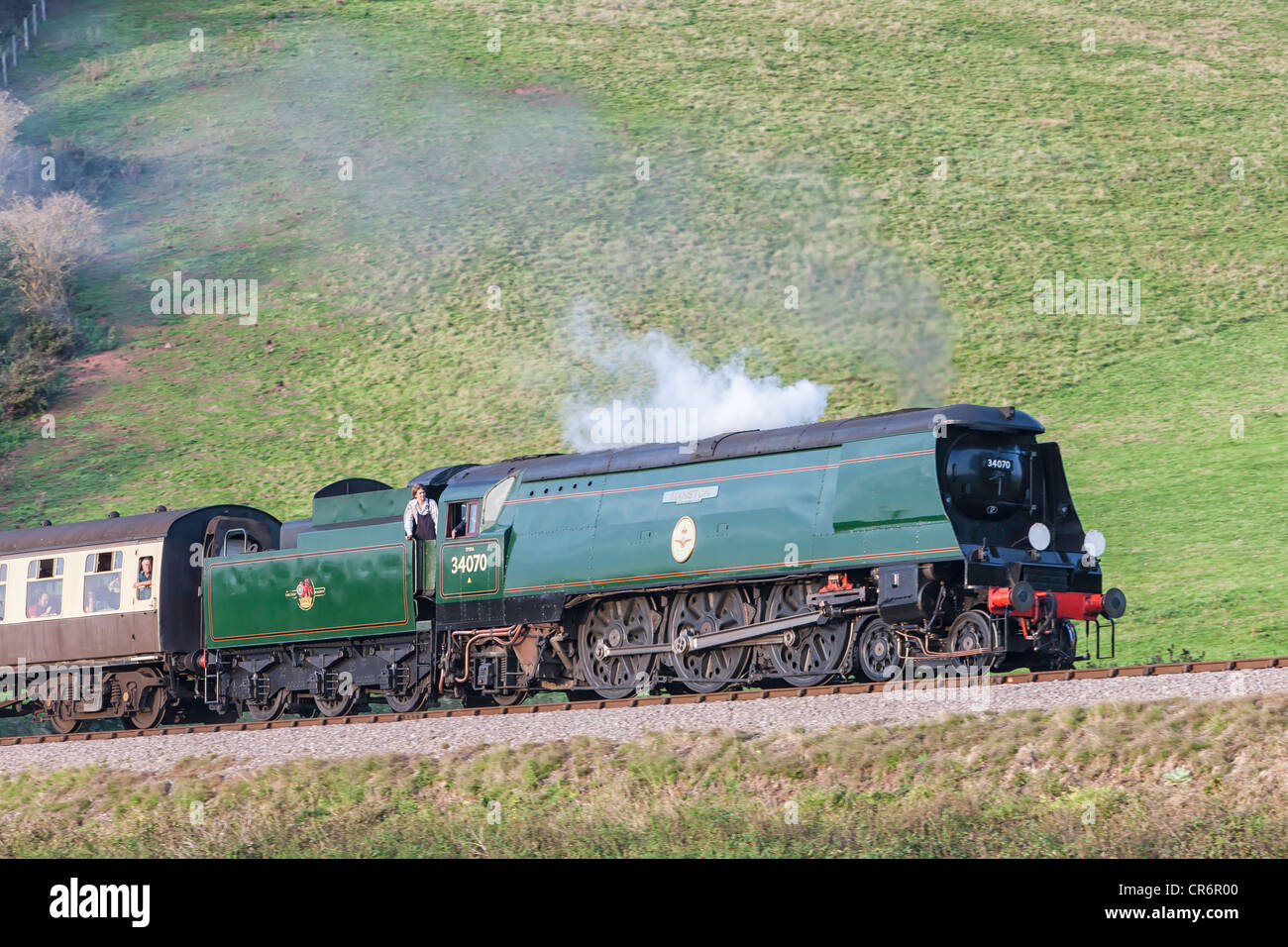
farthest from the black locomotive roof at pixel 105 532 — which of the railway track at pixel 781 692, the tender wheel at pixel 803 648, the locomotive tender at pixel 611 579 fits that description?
the tender wheel at pixel 803 648

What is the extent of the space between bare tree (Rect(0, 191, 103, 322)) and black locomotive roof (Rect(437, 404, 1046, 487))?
123 ft

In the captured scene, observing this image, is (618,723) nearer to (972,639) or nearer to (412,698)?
(972,639)

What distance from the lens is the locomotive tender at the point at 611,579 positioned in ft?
54.6

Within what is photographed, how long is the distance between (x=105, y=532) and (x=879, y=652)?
44.3 feet

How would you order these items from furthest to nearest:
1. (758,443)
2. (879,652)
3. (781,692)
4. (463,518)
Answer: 1. (463,518)
2. (758,443)
3. (879,652)
4. (781,692)

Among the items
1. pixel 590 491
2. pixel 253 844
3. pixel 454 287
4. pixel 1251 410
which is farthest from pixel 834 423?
pixel 454 287

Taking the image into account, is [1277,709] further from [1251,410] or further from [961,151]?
[961,151]

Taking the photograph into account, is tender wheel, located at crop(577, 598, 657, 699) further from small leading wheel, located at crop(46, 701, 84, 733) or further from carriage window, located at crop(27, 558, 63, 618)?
small leading wheel, located at crop(46, 701, 84, 733)

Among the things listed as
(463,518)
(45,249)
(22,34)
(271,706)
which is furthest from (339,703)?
(22,34)

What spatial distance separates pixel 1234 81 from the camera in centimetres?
5988

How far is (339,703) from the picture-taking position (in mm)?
22281

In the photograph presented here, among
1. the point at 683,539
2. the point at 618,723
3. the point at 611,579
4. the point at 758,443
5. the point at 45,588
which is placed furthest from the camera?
the point at 45,588

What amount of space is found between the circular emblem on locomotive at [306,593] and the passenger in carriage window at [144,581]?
269cm

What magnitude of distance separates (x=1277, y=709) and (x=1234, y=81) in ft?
176
